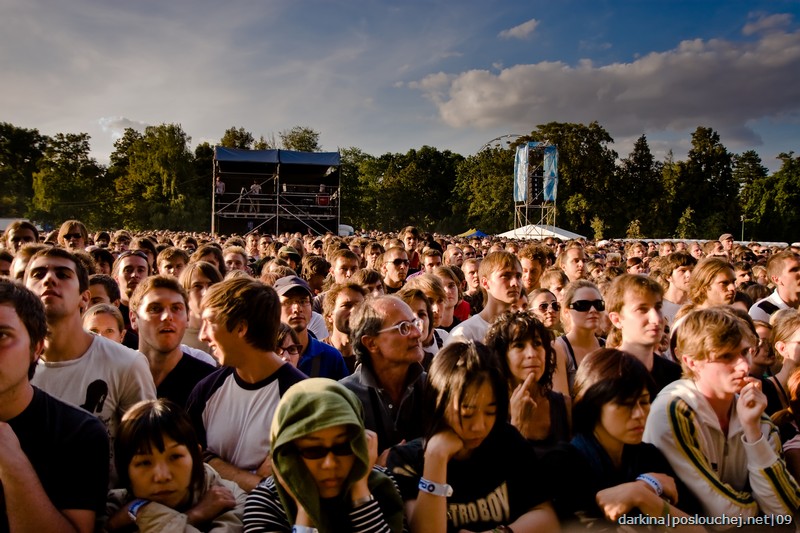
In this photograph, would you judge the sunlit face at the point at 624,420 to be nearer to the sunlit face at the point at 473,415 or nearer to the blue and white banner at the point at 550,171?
the sunlit face at the point at 473,415

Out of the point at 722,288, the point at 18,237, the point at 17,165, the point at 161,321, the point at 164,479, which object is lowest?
the point at 164,479

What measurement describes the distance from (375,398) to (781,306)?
4.48m

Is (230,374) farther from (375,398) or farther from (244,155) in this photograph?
(244,155)

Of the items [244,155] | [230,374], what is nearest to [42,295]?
[230,374]

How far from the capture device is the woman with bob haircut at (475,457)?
2.04 meters

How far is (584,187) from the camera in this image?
1989 inches

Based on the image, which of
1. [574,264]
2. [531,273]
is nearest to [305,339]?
[531,273]

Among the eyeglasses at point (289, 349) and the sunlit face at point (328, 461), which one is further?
the eyeglasses at point (289, 349)

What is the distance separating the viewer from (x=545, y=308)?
13.7 feet

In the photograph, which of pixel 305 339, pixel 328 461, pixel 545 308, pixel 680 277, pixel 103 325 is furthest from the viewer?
pixel 680 277

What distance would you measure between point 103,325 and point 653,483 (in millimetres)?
3099

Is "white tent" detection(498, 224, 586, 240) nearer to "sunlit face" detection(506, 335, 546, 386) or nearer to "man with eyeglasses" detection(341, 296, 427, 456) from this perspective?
"sunlit face" detection(506, 335, 546, 386)

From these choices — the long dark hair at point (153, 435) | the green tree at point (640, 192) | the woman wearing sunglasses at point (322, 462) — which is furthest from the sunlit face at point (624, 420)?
the green tree at point (640, 192)

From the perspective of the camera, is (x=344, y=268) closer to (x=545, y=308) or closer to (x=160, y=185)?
(x=545, y=308)
